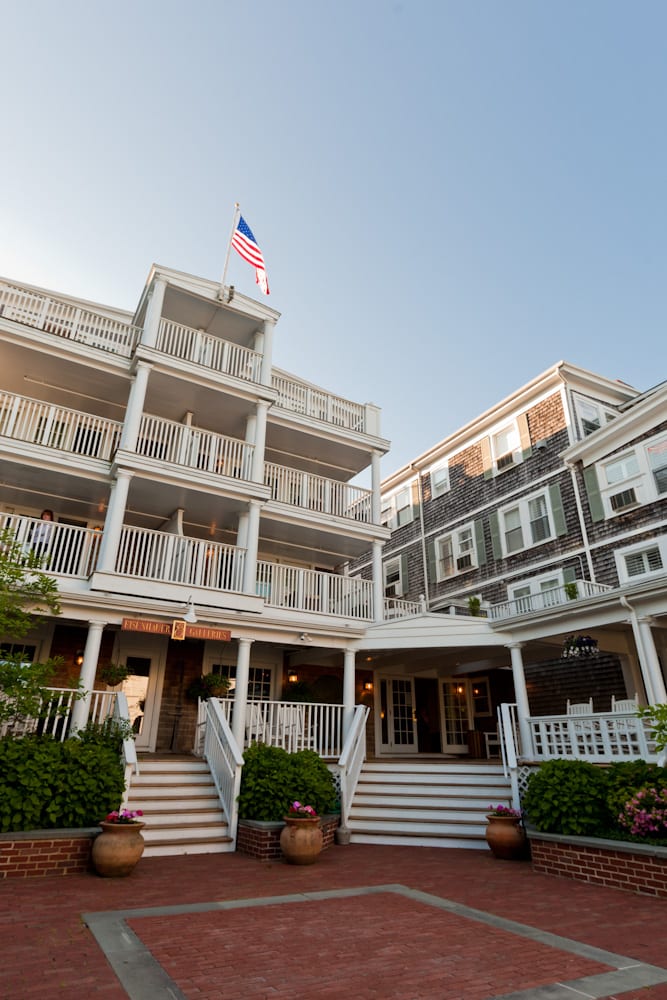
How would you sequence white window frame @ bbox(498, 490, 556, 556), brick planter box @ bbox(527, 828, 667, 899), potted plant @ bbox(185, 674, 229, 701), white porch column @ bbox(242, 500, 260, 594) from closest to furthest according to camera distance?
brick planter box @ bbox(527, 828, 667, 899) → white porch column @ bbox(242, 500, 260, 594) → potted plant @ bbox(185, 674, 229, 701) → white window frame @ bbox(498, 490, 556, 556)

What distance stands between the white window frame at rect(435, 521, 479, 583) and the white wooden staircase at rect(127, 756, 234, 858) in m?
12.0

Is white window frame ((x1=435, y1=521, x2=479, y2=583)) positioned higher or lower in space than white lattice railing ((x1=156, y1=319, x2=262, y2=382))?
lower

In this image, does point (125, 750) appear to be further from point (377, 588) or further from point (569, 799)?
point (377, 588)

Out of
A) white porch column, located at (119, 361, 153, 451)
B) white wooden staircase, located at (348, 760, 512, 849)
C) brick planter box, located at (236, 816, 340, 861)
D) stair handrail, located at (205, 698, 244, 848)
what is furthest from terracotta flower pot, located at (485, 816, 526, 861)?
white porch column, located at (119, 361, 153, 451)

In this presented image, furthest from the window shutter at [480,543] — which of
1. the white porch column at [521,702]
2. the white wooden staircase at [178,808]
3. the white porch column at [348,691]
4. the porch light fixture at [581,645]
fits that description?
the white wooden staircase at [178,808]

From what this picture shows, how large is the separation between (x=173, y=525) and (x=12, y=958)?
10.2 m

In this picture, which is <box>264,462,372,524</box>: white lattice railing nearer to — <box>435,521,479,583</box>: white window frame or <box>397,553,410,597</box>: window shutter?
<box>435,521,479,583</box>: white window frame

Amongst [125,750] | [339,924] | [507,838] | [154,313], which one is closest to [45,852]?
[125,750]

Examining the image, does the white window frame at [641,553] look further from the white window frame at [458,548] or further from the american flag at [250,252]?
the american flag at [250,252]

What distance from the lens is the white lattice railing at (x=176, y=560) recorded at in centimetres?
1168

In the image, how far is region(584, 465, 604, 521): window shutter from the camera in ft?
49.6

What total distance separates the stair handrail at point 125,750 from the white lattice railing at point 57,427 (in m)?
5.45

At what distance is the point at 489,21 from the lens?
1153 cm

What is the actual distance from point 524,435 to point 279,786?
44.8ft
